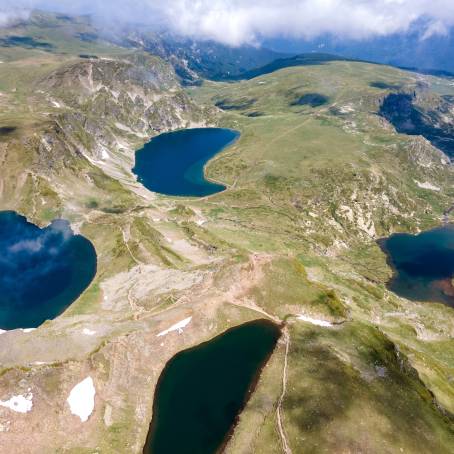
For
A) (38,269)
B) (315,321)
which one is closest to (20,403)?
(38,269)

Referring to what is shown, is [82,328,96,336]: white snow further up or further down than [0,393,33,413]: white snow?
further down

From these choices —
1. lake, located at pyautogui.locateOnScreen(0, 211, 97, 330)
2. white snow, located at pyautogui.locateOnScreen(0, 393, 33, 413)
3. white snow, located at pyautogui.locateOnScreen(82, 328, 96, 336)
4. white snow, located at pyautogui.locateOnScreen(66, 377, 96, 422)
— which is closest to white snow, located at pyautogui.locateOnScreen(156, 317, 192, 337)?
white snow, located at pyautogui.locateOnScreen(82, 328, 96, 336)

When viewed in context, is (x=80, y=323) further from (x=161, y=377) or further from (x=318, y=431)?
(x=318, y=431)

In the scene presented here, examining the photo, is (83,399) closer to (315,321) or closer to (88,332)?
(88,332)

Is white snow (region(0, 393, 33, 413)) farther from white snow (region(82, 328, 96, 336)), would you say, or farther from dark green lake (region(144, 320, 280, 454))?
dark green lake (region(144, 320, 280, 454))

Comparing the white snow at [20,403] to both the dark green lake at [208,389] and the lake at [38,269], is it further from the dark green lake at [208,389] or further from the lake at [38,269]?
the lake at [38,269]

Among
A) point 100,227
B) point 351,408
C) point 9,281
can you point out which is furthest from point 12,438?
point 100,227
